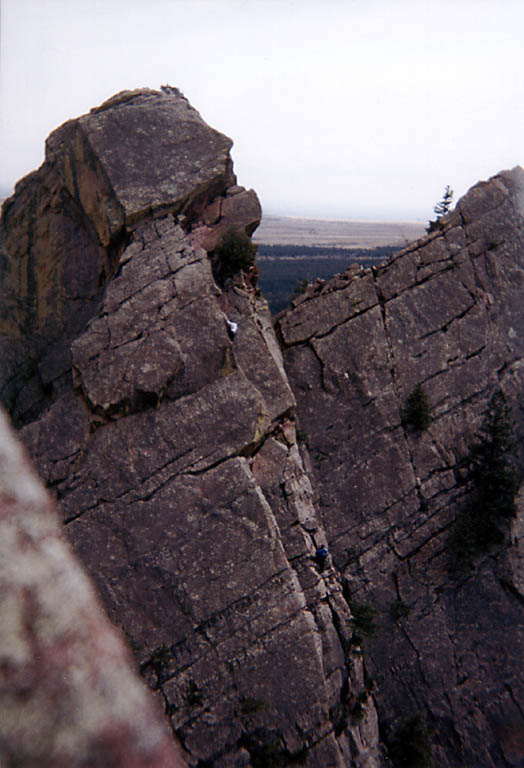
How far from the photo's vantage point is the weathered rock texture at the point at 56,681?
5.11 m

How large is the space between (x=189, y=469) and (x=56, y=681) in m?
8.51

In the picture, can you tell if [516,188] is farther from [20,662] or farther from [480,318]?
[20,662]

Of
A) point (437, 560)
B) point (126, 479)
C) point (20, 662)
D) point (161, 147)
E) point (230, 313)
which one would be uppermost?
point (161, 147)

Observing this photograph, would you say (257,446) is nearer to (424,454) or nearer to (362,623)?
(362,623)

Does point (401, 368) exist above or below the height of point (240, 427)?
below

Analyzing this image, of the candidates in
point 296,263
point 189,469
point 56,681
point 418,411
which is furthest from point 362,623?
point 296,263

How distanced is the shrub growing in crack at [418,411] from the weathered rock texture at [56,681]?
1506 cm

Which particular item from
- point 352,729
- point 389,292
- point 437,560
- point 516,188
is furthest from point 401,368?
point 352,729

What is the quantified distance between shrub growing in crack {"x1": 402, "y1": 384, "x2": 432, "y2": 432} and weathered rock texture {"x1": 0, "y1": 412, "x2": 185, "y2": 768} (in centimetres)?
1506

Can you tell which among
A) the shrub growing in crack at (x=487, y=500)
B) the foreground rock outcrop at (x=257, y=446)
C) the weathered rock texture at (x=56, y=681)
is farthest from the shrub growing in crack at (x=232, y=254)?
the shrub growing in crack at (x=487, y=500)

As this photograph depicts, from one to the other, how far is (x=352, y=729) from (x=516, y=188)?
1003 inches

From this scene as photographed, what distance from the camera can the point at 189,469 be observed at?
46.2 ft

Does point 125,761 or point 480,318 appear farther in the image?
point 480,318

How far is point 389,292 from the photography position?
19.6 m
